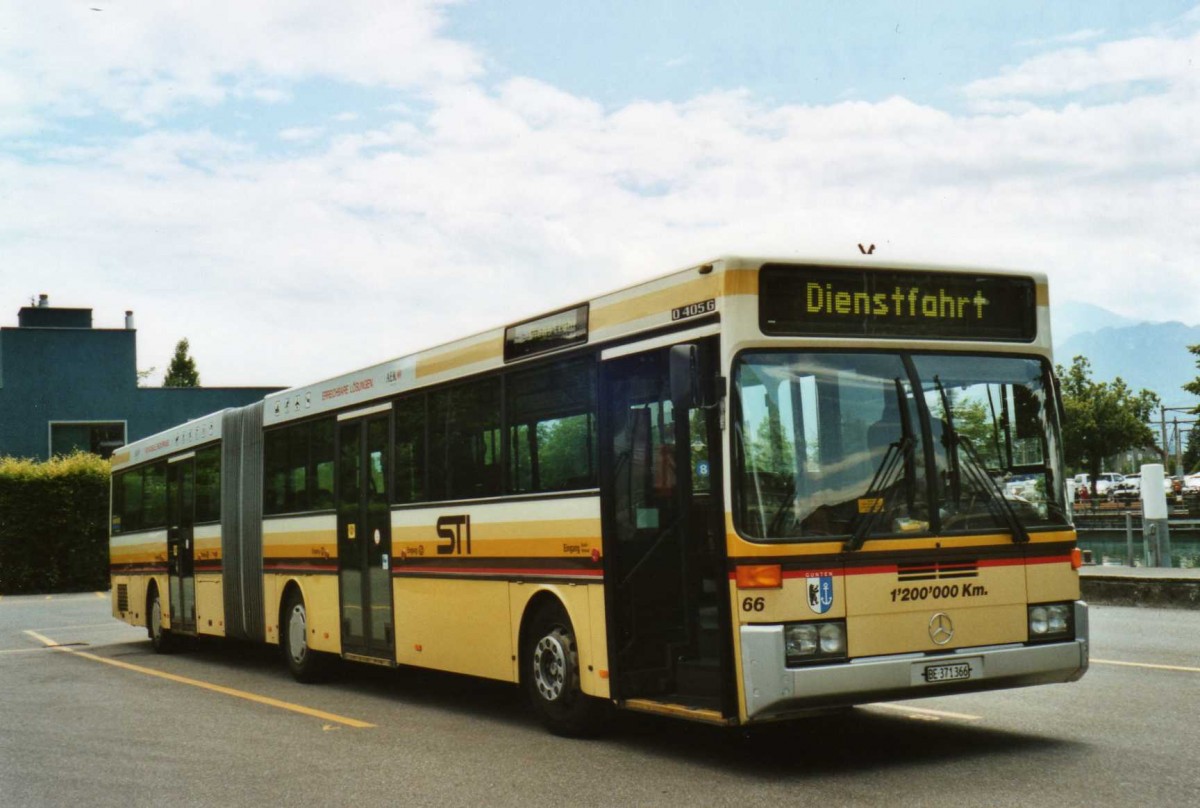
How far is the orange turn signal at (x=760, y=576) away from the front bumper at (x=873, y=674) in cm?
24

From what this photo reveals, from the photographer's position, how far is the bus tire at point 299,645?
1527 cm

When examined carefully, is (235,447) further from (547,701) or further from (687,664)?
(687,664)

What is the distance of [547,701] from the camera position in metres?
10.4

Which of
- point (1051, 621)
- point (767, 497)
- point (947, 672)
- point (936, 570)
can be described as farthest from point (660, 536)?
point (1051, 621)

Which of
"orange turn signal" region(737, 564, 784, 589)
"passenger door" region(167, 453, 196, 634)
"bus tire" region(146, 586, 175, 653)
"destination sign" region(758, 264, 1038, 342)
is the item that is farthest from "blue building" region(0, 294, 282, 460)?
"orange turn signal" region(737, 564, 784, 589)

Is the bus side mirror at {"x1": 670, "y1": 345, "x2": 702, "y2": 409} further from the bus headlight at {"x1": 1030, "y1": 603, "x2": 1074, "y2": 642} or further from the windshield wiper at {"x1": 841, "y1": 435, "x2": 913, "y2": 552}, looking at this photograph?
the bus headlight at {"x1": 1030, "y1": 603, "x2": 1074, "y2": 642}

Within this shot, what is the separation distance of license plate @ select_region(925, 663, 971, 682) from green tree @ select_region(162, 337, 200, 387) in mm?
89694

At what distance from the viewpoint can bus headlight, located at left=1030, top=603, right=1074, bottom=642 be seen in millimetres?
8766

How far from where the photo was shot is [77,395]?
53844mm

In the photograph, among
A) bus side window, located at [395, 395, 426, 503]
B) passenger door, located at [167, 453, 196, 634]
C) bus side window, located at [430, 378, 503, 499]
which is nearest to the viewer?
bus side window, located at [430, 378, 503, 499]

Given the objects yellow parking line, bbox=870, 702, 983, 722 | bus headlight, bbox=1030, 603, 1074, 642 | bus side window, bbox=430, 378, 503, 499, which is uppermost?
bus side window, bbox=430, 378, 503, 499

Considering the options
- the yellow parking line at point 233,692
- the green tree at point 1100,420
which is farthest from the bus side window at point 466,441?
the green tree at point 1100,420

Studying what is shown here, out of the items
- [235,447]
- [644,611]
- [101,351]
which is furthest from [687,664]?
[101,351]

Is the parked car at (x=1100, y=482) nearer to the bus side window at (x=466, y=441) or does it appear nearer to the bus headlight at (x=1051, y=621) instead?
the bus side window at (x=466, y=441)
